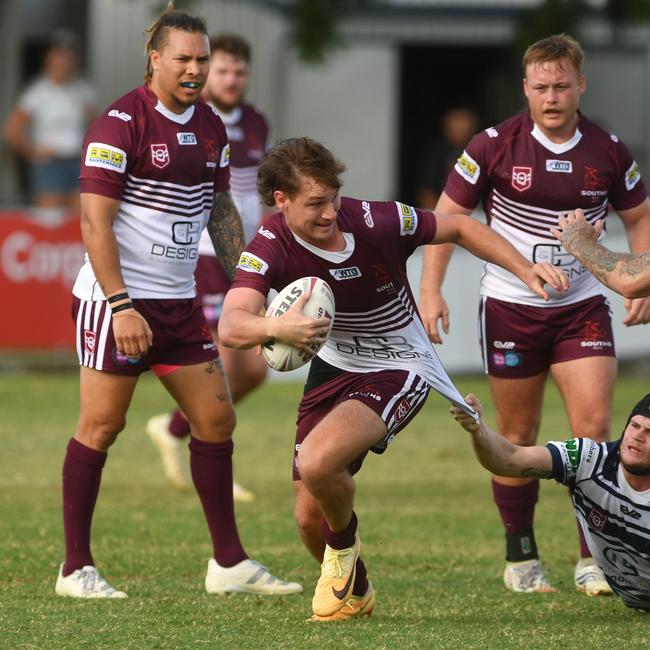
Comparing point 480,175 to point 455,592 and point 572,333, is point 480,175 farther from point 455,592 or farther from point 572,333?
point 455,592

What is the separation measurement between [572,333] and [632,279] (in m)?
1.04

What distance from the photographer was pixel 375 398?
19.3ft

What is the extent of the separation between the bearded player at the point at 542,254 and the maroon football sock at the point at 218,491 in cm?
109

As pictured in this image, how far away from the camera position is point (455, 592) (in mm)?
→ 6691

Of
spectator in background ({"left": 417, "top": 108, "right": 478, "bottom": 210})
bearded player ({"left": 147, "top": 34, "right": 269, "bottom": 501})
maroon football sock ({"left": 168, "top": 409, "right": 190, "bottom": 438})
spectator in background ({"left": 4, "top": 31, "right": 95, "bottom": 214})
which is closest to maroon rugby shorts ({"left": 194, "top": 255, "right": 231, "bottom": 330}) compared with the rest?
bearded player ({"left": 147, "top": 34, "right": 269, "bottom": 501})

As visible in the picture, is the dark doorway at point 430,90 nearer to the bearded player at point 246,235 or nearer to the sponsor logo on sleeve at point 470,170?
the bearded player at point 246,235

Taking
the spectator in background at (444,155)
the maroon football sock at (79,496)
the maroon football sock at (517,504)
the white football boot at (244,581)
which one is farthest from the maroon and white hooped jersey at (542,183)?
the spectator in background at (444,155)

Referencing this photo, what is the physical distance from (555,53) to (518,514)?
208 cm

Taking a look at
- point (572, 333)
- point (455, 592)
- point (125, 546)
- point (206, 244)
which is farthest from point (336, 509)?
point (206, 244)

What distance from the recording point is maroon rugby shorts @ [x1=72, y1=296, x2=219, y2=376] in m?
6.49

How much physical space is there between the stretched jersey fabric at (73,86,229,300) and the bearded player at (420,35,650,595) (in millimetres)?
1106

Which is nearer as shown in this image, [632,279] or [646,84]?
[632,279]

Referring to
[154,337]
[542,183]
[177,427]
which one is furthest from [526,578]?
[177,427]

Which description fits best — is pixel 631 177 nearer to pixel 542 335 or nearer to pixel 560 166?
Result: pixel 560 166
